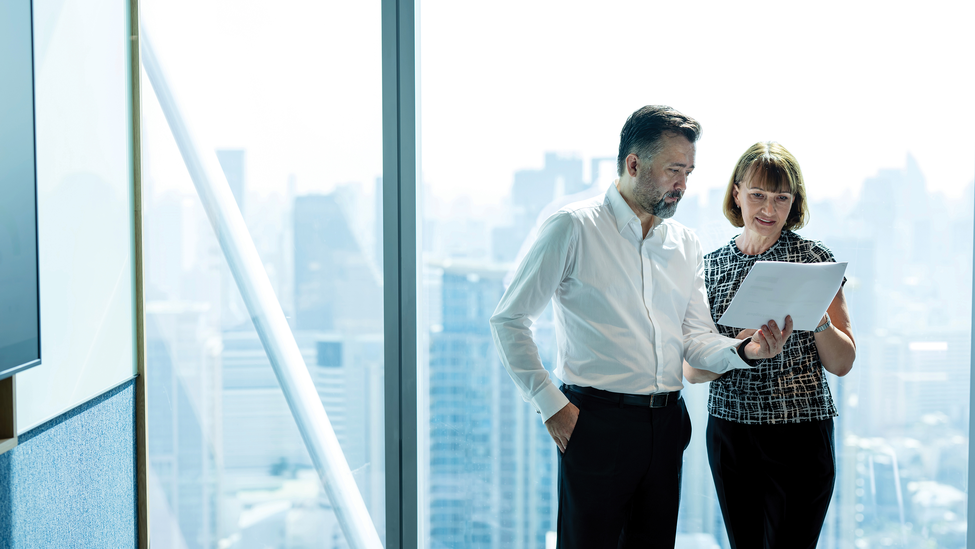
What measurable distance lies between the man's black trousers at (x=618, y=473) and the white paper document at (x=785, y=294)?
13.0 inches

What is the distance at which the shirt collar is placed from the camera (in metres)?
1.60

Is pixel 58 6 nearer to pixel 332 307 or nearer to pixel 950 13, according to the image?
pixel 332 307

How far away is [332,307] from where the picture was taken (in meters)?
2.03

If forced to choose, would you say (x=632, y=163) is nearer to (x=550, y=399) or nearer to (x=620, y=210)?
(x=620, y=210)

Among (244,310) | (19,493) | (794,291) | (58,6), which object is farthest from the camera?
(244,310)

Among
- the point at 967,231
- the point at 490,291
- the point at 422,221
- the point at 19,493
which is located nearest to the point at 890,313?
the point at 967,231

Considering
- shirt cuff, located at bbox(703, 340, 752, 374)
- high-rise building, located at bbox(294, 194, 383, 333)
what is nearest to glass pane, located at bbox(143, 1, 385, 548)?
high-rise building, located at bbox(294, 194, 383, 333)

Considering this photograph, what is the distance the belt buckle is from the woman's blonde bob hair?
0.64 metres

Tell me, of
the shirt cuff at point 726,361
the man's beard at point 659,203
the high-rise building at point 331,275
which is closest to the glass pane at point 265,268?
the high-rise building at point 331,275

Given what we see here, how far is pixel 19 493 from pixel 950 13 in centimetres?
298

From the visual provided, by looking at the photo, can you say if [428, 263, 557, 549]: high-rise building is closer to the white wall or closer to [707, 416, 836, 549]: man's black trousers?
[707, 416, 836, 549]: man's black trousers

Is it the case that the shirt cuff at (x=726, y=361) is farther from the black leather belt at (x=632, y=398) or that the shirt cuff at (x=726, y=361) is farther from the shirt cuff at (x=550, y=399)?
the shirt cuff at (x=550, y=399)

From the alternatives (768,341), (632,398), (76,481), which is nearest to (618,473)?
(632,398)

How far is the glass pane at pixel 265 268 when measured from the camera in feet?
6.35
